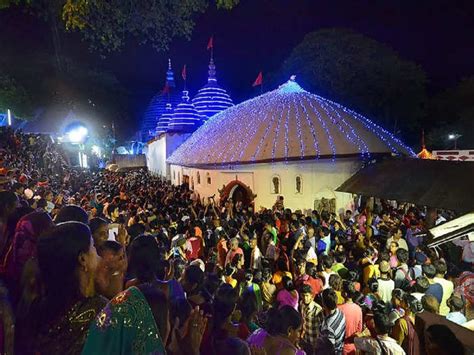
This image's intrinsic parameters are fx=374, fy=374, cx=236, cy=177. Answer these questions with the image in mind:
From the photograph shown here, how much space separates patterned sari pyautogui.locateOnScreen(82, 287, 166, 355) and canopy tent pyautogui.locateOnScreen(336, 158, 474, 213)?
7.64 m

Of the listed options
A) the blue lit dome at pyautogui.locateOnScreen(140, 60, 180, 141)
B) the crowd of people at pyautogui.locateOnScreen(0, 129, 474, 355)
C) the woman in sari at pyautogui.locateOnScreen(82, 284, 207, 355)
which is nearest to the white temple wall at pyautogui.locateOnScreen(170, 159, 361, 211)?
the crowd of people at pyautogui.locateOnScreen(0, 129, 474, 355)

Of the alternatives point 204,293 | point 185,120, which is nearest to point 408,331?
point 204,293

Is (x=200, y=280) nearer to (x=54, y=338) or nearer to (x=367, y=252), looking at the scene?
(x=54, y=338)

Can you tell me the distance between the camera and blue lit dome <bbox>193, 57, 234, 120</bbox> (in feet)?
127

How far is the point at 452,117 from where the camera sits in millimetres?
35469

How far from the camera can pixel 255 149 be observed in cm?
1852

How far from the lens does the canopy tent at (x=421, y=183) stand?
28.5 ft

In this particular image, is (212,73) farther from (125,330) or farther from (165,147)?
(125,330)

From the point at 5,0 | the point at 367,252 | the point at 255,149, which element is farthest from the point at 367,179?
the point at 5,0

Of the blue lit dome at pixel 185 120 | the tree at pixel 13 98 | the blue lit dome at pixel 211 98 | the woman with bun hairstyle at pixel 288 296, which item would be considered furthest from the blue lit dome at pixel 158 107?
the woman with bun hairstyle at pixel 288 296

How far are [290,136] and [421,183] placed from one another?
9.04 m

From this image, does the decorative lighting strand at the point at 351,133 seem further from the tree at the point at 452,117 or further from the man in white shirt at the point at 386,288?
the tree at the point at 452,117

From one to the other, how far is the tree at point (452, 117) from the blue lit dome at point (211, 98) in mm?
19953

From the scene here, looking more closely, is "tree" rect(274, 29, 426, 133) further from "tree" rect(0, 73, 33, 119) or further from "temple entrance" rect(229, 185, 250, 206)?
"tree" rect(0, 73, 33, 119)
